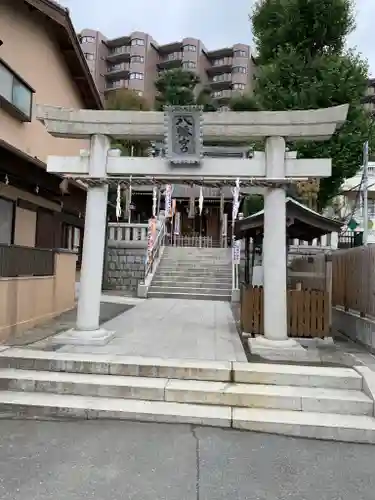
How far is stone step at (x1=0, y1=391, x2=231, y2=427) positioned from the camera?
492 cm

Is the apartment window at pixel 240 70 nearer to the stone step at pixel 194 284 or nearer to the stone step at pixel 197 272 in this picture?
the stone step at pixel 197 272

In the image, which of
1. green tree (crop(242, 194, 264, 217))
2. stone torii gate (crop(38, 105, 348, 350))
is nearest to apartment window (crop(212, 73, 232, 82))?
green tree (crop(242, 194, 264, 217))

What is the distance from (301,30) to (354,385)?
1501 cm

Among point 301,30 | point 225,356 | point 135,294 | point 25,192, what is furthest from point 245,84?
point 225,356

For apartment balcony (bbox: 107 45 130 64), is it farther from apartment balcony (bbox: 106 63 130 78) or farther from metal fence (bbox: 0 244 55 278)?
metal fence (bbox: 0 244 55 278)

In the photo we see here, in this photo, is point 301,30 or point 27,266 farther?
point 301,30

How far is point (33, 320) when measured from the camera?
8.92m

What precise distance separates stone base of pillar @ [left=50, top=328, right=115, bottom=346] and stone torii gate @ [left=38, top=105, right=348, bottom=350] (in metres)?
0.02

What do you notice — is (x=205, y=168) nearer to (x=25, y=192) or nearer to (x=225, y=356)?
(x=225, y=356)

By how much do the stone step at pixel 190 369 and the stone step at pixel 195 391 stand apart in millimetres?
118

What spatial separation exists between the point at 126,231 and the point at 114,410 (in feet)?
47.3

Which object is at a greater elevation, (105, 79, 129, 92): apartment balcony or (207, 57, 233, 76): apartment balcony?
(207, 57, 233, 76): apartment balcony

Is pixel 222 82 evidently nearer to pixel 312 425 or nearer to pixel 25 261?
pixel 25 261

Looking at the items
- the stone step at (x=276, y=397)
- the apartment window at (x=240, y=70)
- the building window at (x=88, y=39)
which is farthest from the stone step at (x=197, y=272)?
the building window at (x=88, y=39)
